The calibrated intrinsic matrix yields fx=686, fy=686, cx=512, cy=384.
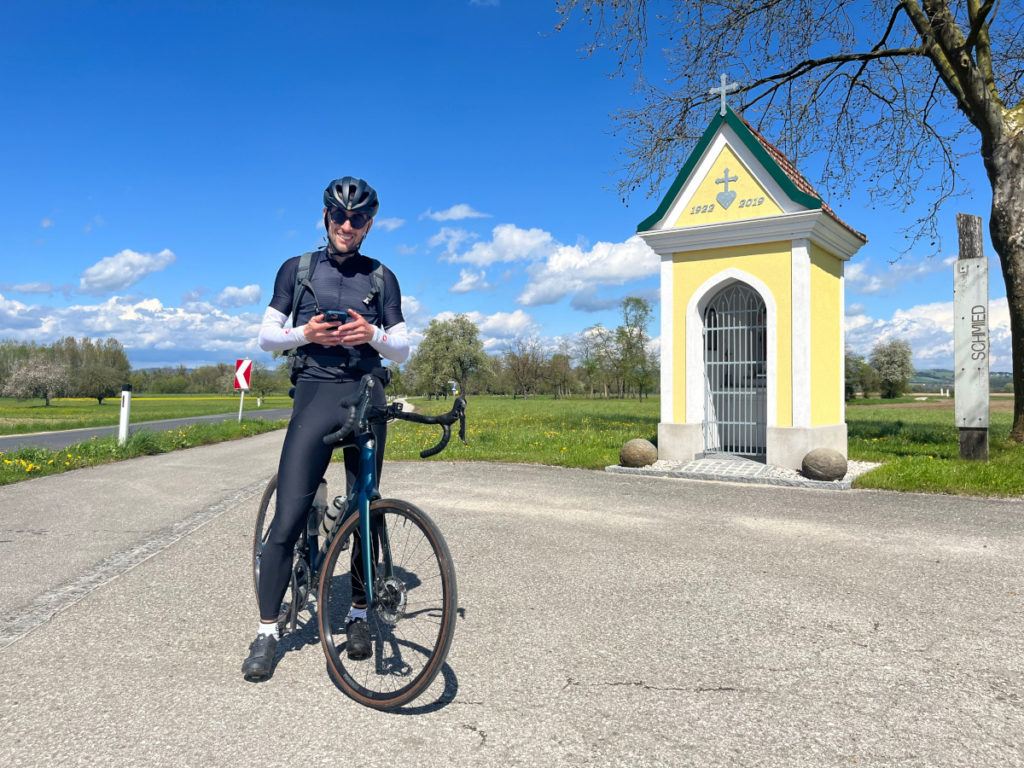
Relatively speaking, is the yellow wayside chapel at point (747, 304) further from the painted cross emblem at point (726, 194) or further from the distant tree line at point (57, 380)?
the distant tree line at point (57, 380)

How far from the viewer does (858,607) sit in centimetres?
408

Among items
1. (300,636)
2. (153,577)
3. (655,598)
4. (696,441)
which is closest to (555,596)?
(655,598)

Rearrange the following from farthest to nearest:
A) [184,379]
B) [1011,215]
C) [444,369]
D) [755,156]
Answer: [184,379]
[444,369]
[1011,215]
[755,156]

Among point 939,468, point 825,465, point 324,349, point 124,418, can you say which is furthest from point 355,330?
point 124,418

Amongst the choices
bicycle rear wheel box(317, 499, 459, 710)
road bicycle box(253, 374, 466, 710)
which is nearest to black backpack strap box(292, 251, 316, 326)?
road bicycle box(253, 374, 466, 710)

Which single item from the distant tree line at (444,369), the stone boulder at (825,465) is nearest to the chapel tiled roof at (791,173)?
the stone boulder at (825,465)

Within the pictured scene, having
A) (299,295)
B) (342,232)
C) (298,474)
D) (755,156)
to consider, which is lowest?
(298,474)

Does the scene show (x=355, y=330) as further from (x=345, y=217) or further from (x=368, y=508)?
(x=368, y=508)

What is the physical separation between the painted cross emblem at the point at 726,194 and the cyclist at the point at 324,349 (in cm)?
885

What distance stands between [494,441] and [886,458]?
→ 7.32 meters

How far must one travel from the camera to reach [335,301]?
326 centimetres

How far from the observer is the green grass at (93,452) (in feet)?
33.4

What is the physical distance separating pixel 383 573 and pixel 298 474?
592mm

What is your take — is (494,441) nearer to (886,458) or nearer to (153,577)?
(886,458)
